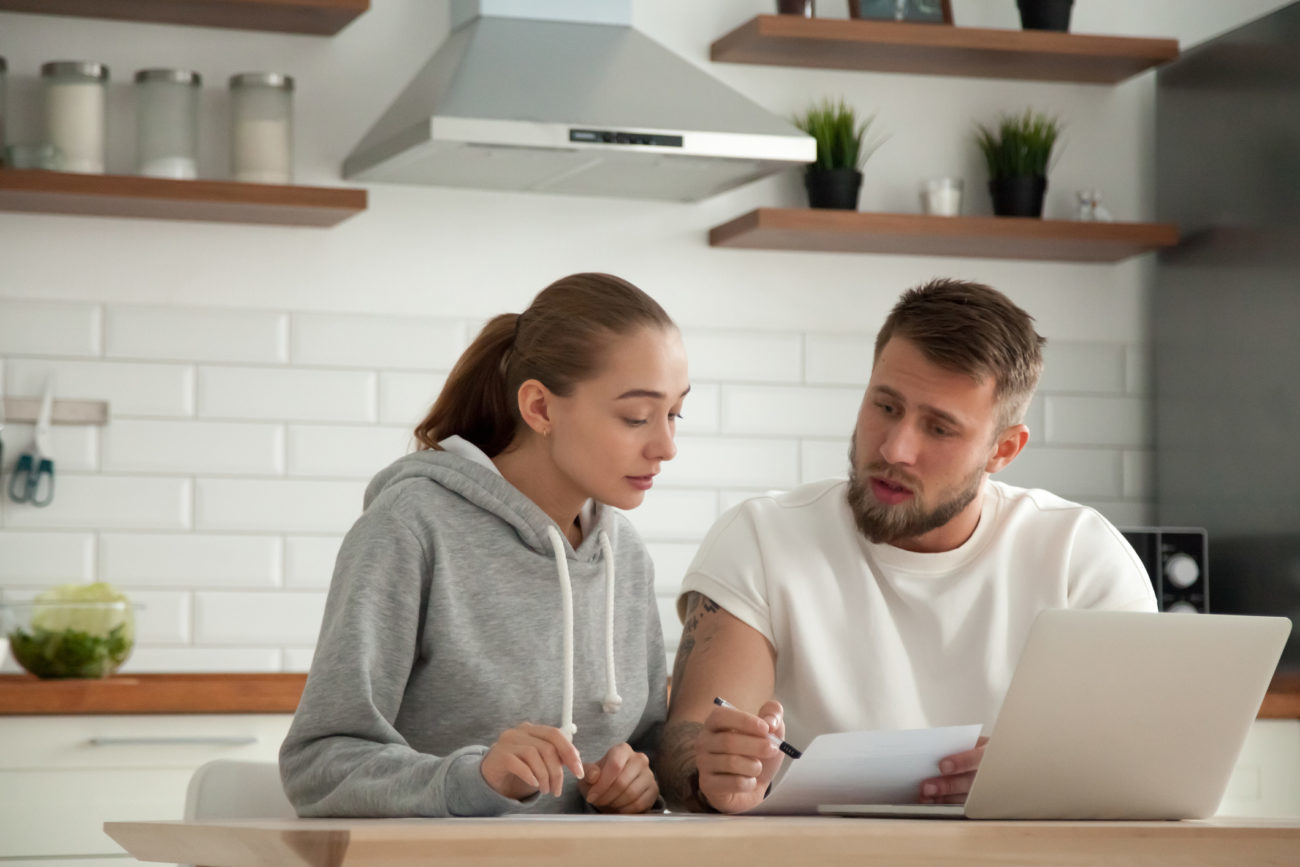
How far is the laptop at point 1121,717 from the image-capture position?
120cm

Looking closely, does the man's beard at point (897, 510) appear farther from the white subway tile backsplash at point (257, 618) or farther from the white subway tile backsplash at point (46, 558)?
the white subway tile backsplash at point (46, 558)

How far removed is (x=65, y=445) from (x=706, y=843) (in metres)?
2.42

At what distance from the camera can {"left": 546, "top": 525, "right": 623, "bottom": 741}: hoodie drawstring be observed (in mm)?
1561

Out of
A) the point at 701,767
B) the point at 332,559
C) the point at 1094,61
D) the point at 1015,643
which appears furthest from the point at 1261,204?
the point at 701,767

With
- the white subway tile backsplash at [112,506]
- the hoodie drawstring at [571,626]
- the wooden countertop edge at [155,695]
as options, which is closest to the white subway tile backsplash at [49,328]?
the white subway tile backsplash at [112,506]

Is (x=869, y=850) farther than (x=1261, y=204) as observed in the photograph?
No

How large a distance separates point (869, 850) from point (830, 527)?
40.0 inches

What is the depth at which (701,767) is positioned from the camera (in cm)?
148

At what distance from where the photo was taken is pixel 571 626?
5.18ft

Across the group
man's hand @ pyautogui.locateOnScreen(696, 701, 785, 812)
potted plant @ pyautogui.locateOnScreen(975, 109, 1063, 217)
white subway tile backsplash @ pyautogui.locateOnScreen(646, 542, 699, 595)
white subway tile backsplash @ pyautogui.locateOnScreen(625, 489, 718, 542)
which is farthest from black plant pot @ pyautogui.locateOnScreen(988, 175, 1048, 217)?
man's hand @ pyautogui.locateOnScreen(696, 701, 785, 812)

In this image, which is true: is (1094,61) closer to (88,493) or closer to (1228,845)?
(88,493)

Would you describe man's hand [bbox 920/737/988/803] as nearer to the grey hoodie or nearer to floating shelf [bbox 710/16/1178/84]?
the grey hoodie

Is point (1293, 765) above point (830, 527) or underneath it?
underneath

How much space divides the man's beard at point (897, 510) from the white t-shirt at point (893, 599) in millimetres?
32
